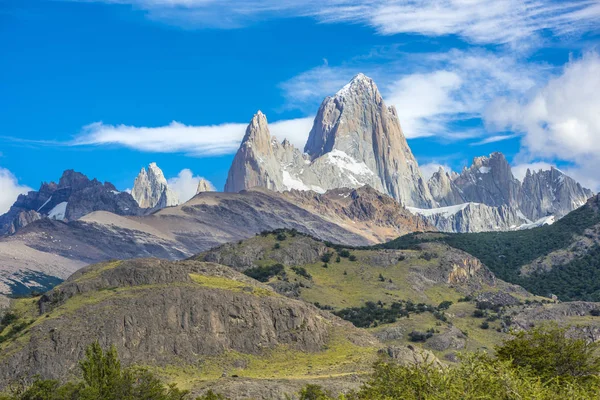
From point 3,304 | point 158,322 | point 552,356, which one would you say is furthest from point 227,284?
point 552,356

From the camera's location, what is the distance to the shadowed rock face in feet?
464

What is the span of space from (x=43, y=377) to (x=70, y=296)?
2698 cm

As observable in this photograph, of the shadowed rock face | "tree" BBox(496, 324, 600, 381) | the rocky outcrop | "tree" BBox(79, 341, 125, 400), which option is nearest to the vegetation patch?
the shadowed rock face

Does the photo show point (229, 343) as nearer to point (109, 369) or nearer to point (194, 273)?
point (194, 273)

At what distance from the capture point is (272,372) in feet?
479

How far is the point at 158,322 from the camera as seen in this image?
497ft

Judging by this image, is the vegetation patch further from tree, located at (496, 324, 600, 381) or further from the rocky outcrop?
tree, located at (496, 324, 600, 381)

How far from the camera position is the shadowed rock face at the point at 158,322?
141 meters

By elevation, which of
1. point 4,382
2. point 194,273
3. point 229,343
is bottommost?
point 4,382

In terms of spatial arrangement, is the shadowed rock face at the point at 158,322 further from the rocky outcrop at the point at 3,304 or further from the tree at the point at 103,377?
the tree at the point at 103,377

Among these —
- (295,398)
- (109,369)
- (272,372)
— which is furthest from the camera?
(272,372)

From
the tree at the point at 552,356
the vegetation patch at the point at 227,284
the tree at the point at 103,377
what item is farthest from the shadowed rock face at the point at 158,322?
the tree at the point at 552,356

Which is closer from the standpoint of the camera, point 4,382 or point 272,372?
point 4,382

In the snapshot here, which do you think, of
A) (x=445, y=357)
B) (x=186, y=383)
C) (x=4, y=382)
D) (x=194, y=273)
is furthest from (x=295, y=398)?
(x=445, y=357)
